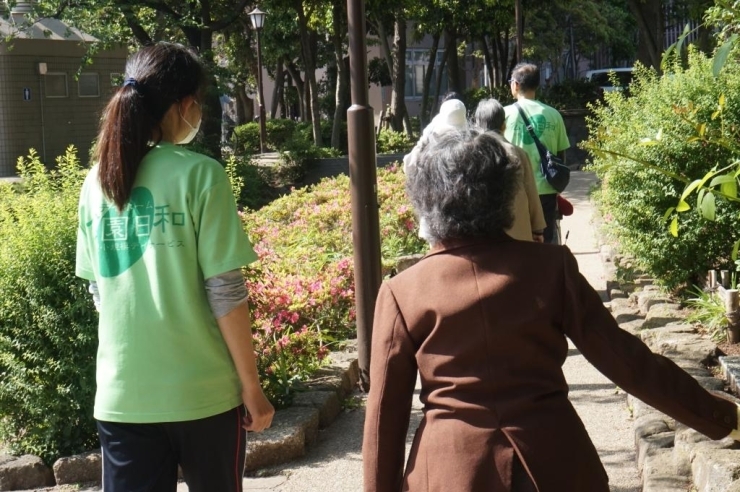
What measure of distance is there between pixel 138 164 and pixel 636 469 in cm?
320

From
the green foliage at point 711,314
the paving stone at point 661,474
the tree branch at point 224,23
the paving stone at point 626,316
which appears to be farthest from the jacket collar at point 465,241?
the tree branch at point 224,23

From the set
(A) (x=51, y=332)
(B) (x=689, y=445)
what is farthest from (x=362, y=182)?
(B) (x=689, y=445)

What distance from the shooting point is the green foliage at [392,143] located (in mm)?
26359

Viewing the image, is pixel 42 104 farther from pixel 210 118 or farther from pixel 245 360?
pixel 245 360

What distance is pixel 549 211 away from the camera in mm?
7191

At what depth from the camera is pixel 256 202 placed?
19016mm

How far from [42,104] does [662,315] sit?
26043 millimetres

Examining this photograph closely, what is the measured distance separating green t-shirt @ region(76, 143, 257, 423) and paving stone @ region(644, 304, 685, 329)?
469cm

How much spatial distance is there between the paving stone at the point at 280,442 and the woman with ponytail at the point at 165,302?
2394 millimetres

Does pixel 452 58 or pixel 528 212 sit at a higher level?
pixel 452 58

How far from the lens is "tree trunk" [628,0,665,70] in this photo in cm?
2477

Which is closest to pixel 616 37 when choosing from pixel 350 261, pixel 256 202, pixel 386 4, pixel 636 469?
pixel 386 4

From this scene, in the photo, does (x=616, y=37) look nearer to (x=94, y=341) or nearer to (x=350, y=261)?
(x=350, y=261)

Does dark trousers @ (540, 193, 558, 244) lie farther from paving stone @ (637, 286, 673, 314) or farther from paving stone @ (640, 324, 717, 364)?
paving stone @ (637, 286, 673, 314)
